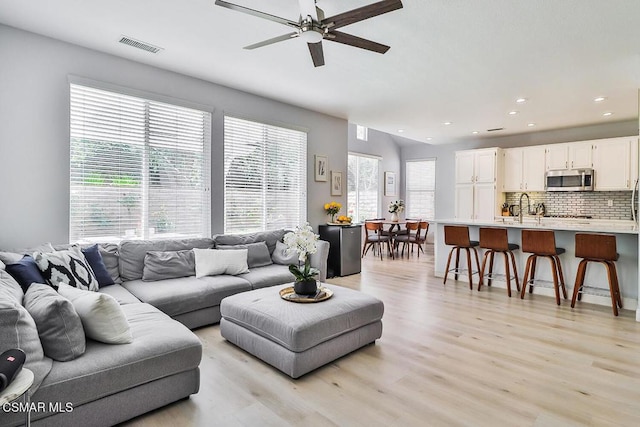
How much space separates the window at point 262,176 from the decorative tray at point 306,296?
2038 millimetres

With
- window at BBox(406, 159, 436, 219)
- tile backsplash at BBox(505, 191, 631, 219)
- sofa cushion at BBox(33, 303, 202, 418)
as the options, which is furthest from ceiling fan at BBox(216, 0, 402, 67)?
window at BBox(406, 159, 436, 219)

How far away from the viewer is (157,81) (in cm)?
412

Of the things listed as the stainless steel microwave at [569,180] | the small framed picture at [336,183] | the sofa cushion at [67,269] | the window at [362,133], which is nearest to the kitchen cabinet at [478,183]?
the stainless steel microwave at [569,180]

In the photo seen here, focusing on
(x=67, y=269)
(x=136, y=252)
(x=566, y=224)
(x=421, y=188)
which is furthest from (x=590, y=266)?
(x=421, y=188)

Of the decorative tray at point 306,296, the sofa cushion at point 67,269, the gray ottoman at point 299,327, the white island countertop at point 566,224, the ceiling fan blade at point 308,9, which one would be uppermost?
the ceiling fan blade at point 308,9

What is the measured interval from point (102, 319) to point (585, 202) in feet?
28.0

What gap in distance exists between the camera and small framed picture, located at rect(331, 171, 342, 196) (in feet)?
20.7

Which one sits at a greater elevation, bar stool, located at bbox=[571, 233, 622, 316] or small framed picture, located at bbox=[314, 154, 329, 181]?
small framed picture, located at bbox=[314, 154, 329, 181]

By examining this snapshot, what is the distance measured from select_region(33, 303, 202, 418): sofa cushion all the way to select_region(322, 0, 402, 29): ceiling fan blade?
2387 mm

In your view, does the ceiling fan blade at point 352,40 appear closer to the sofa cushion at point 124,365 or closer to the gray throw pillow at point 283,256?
the sofa cushion at point 124,365

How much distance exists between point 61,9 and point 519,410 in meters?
4.47

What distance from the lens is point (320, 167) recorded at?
6066 mm

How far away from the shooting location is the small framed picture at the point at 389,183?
1006 cm

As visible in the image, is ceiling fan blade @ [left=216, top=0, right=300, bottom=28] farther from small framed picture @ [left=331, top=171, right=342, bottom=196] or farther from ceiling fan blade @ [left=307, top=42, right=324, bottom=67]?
small framed picture @ [left=331, top=171, right=342, bottom=196]
